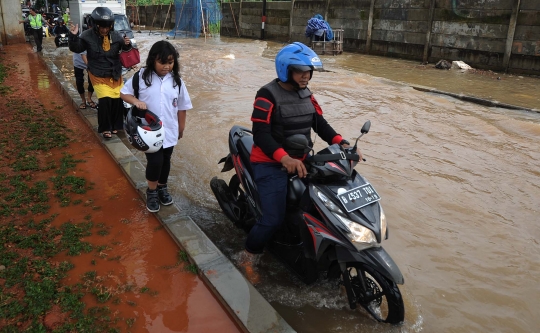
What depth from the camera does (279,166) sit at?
3.33 m

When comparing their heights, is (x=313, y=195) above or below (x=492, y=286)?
above

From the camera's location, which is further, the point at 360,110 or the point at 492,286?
the point at 360,110

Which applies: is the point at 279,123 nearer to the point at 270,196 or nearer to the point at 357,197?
the point at 270,196

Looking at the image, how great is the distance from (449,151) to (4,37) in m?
20.1

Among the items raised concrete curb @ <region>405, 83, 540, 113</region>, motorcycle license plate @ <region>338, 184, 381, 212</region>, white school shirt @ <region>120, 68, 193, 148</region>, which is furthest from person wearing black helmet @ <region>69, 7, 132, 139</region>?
raised concrete curb @ <region>405, 83, 540, 113</region>

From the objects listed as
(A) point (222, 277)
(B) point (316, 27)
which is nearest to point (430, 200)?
(A) point (222, 277)

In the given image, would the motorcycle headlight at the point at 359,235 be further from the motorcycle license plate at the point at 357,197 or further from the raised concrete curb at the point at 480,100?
the raised concrete curb at the point at 480,100

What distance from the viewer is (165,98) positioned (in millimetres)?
4098

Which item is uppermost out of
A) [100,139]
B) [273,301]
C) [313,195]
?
[313,195]

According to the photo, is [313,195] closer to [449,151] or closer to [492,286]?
[492,286]

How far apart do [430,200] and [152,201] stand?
11.1 feet

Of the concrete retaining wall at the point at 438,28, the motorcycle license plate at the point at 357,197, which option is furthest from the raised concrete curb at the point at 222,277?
the concrete retaining wall at the point at 438,28

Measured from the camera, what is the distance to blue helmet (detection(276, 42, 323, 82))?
304 cm

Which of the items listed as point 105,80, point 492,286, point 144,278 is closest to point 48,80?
point 105,80
